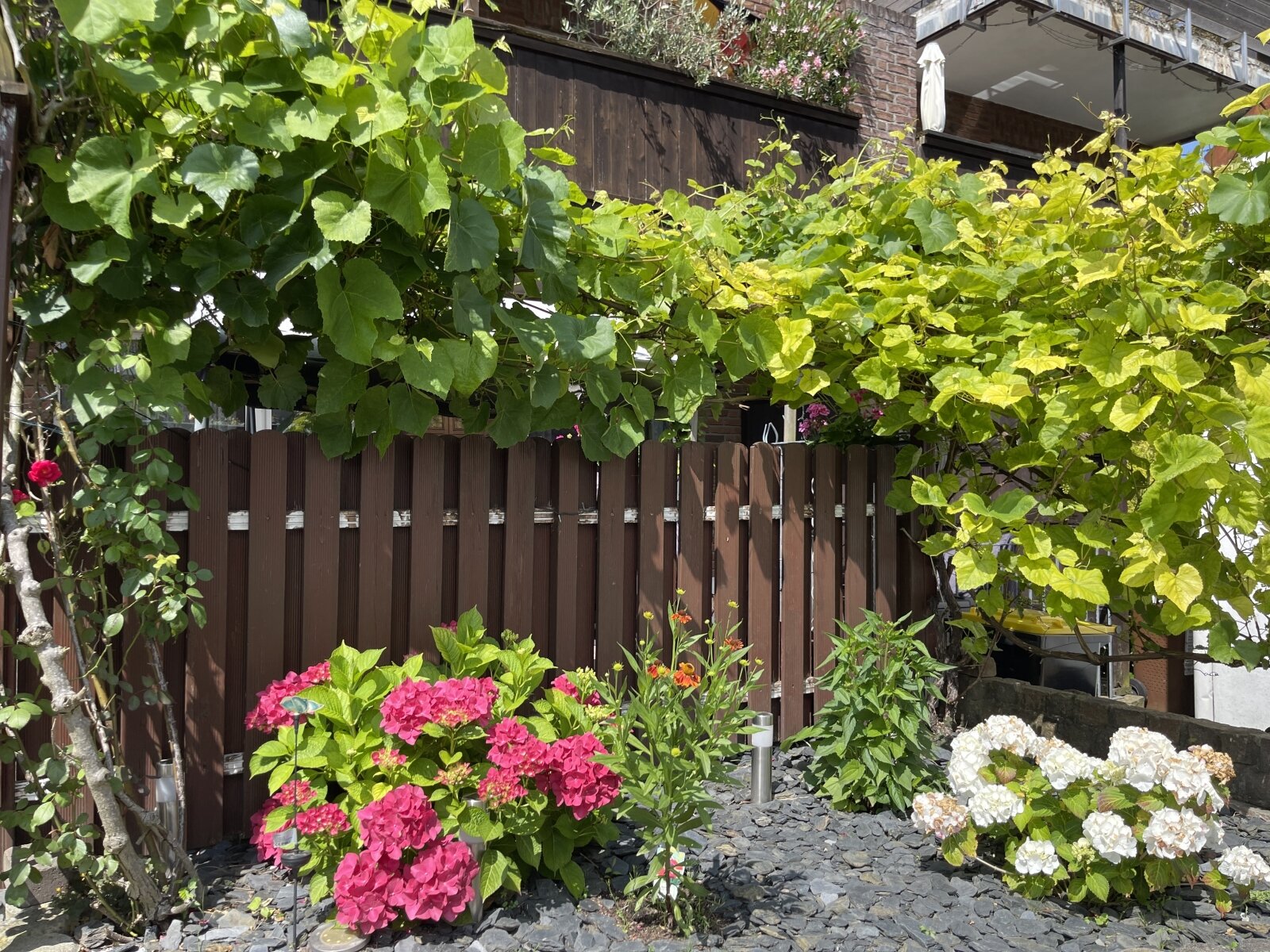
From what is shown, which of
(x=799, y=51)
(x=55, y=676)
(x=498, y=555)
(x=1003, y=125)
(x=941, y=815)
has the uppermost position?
(x=1003, y=125)

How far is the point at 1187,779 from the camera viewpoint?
2604mm

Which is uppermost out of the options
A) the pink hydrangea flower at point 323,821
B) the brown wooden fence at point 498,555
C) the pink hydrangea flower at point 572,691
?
the brown wooden fence at point 498,555

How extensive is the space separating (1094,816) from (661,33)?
5706 mm

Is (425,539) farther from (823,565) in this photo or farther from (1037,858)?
(1037,858)

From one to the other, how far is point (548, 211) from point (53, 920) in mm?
2271

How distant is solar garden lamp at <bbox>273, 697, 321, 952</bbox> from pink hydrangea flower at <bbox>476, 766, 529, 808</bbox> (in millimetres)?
451

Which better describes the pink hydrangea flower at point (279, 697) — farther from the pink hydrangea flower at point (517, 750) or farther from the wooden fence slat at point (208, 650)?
the pink hydrangea flower at point (517, 750)

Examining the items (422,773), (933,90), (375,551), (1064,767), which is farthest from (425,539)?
(933,90)

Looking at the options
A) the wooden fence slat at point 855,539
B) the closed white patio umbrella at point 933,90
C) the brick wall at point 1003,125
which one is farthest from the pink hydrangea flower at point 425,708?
the brick wall at point 1003,125

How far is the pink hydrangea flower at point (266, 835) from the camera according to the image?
245 cm

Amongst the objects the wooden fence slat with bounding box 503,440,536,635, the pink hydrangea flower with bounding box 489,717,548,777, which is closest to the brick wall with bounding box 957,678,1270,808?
the wooden fence slat with bounding box 503,440,536,635

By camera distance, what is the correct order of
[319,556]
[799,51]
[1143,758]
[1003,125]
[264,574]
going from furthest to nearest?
[1003,125], [799,51], [319,556], [264,574], [1143,758]

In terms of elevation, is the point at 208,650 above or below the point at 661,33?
below

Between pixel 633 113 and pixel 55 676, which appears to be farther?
pixel 633 113
